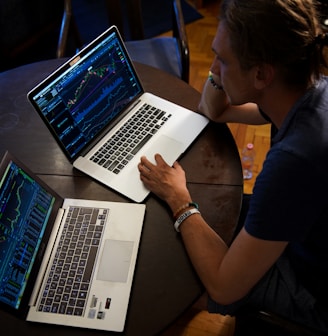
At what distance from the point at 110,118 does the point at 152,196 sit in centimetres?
32

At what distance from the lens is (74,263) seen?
1.00 m

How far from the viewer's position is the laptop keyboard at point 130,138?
120cm

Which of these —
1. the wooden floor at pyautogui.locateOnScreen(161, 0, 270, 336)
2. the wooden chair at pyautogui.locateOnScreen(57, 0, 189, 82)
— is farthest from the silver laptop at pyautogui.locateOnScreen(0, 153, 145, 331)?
the wooden chair at pyautogui.locateOnScreen(57, 0, 189, 82)

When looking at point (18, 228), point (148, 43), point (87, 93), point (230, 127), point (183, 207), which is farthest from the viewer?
point (230, 127)

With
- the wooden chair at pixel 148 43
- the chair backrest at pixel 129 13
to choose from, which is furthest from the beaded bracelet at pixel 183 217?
the chair backrest at pixel 129 13

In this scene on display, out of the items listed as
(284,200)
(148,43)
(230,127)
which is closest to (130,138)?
(284,200)

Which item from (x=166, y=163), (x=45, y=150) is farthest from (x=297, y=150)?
(x=45, y=150)

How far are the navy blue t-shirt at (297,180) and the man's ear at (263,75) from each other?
9 cm

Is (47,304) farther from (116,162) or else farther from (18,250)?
(116,162)

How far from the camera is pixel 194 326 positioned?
1572 mm

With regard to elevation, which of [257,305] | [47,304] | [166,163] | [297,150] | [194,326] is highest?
[297,150]

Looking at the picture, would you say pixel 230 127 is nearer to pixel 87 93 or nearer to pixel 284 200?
pixel 87 93

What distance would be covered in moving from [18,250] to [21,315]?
0.49 feet

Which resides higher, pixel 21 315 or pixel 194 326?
pixel 21 315
